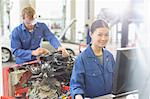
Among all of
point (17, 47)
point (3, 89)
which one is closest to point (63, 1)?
point (17, 47)

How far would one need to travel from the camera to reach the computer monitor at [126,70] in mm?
1423

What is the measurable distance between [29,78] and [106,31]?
1.22 meters

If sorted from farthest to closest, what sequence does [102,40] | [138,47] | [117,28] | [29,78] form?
[117,28] < [29,78] < [102,40] < [138,47]

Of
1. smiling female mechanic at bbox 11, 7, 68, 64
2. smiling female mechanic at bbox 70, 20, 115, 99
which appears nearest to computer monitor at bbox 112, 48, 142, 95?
smiling female mechanic at bbox 70, 20, 115, 99

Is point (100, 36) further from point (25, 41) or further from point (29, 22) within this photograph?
point (25, 41)

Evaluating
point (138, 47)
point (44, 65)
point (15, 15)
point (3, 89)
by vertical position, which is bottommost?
point (3, 89)

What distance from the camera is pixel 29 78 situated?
2932mm

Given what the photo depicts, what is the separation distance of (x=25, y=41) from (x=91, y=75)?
65.5 inches

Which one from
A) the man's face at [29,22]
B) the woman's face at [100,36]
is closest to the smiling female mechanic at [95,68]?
the woman's face at [100,36]

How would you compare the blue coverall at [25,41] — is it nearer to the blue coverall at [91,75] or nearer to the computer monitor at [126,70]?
the blue coverall at [91,75]

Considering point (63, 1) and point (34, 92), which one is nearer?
point (34, 92)

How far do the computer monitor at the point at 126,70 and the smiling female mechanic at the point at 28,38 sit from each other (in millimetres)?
1846

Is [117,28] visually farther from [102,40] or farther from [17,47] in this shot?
[102,40]

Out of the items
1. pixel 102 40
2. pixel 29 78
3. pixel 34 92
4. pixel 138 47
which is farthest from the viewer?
pixel 29 78
